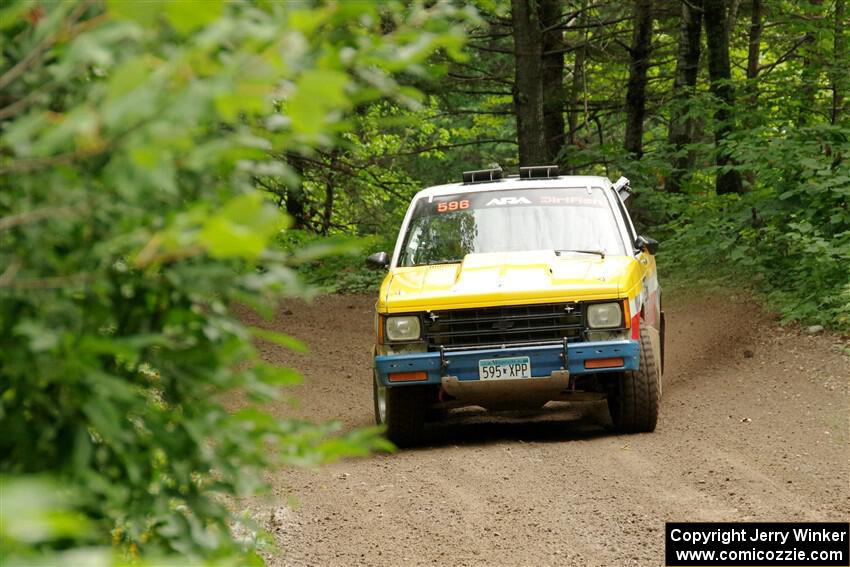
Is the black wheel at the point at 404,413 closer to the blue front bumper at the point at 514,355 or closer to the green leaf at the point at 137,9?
the blue front bumper at the point at 514,355

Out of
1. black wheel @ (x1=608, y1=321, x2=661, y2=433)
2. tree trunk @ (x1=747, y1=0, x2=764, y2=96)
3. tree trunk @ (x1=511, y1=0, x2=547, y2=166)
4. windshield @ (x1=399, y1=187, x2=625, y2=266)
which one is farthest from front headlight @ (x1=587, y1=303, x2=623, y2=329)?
tree trunk @ (x1=747, y1=0, x2=764, y2=96)

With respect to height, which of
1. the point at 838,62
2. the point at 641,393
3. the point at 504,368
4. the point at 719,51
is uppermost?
the point at 719,51

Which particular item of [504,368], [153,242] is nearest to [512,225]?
[504,368]

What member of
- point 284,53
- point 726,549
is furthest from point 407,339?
point 284,53

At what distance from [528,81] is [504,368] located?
Answer: 10880 mm

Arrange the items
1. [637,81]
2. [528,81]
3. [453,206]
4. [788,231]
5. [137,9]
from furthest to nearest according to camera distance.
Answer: [637,81], [528,81], [788,231], [453,206], [137,9]

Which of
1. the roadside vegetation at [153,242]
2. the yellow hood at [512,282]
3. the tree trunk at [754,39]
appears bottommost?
the yellow hood at [512,282]

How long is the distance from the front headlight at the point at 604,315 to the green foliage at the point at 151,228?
19.3ft

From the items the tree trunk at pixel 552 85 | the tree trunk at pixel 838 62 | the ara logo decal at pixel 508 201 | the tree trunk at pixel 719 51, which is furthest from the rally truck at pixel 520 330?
the tree trunk at pixel 552 85

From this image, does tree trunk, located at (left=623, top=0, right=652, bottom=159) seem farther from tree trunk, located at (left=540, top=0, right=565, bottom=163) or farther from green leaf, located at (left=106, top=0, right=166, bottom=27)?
green leaf, located at (left=106, top=0, right=166, bottom=27)

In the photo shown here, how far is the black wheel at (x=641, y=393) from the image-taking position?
28.5 feet

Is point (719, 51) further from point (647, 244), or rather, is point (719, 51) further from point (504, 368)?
point (504, 368)

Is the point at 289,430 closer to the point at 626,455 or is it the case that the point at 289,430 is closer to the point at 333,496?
the point at 333,496

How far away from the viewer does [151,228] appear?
7.36 ft
